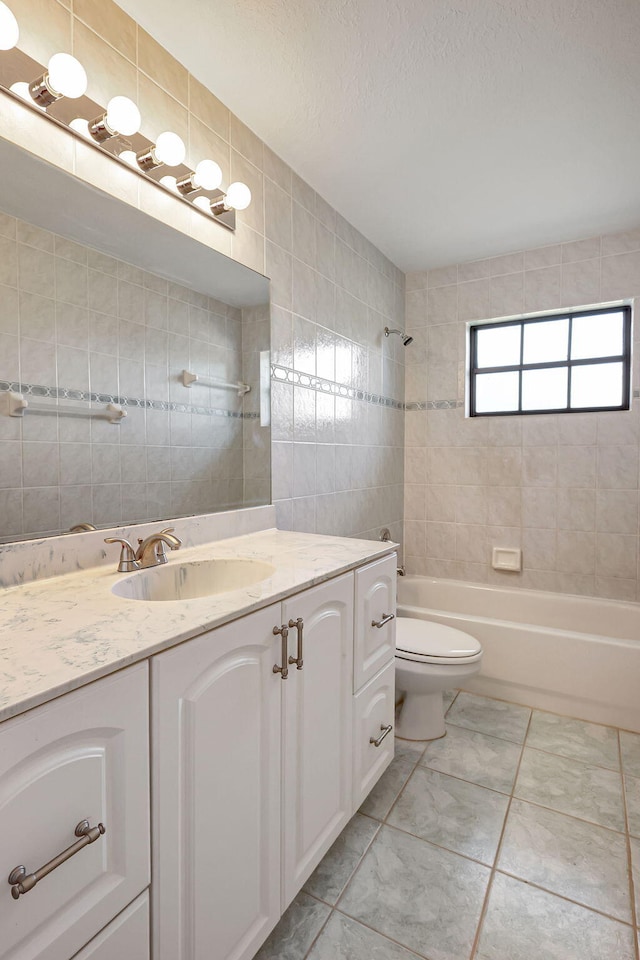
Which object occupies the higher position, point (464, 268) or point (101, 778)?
point (464, 268)

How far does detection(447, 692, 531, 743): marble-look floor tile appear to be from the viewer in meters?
2.09

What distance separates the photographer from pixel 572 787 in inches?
67.6

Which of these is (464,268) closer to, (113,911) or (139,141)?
(139,141)

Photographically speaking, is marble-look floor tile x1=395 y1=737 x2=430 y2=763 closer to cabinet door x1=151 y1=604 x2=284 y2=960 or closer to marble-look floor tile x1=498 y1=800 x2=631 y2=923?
marble-look floor tile x1=498 y1=800 x2=631 y2=923

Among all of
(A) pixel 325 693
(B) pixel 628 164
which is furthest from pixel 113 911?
(B) pixel 628 164

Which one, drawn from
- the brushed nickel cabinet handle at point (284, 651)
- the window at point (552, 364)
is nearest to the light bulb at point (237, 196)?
the brushed nickel cabinet handle at point (284, 651)

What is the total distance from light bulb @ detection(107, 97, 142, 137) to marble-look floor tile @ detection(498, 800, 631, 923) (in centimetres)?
227

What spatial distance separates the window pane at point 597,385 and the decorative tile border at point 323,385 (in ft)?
3.54

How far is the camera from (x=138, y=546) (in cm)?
134

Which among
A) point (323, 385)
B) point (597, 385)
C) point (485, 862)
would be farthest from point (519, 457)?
point (485, 862)

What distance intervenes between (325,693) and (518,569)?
6.52ft

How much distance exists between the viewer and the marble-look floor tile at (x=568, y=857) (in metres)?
1.28

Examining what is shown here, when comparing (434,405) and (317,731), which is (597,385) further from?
(317,731)

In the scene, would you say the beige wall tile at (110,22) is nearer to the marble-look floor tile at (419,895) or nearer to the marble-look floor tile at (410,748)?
the marble-look floor tile at (419,895)
